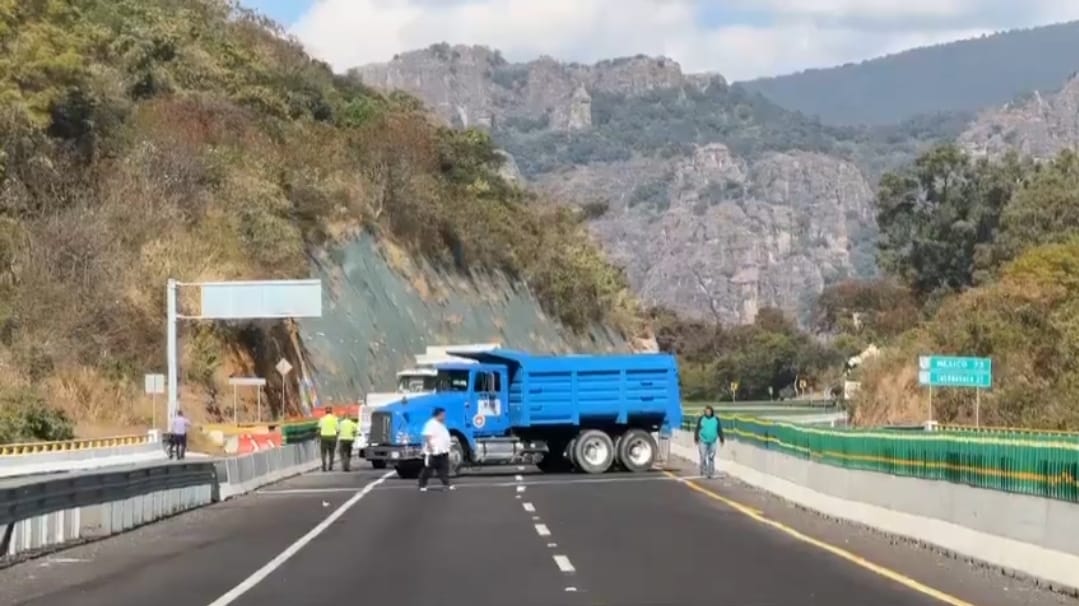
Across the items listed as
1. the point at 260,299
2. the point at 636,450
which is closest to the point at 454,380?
the point at 636,450

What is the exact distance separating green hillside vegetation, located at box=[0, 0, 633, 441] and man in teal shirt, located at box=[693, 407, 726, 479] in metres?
21.1

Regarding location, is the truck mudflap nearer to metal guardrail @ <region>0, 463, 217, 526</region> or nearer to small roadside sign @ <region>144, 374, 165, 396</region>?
metal guardrail @ <region>0, 463, 217, 526</region>

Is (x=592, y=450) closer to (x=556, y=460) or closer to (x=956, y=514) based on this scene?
(x=556, y=460)

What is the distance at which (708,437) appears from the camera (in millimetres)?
40219

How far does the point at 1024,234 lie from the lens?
311 ft

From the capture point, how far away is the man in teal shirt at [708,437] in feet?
132

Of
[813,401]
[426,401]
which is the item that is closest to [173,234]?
[426,401]

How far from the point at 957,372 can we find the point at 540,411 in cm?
1347

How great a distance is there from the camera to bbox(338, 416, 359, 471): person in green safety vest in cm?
4806

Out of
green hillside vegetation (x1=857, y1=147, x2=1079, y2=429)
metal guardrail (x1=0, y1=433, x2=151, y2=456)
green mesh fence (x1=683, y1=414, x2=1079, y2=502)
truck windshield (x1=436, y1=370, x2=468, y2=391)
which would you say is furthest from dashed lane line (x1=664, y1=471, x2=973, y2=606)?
green hillside vegetation (x1=857, y1=147, x2=1079, y2=429)

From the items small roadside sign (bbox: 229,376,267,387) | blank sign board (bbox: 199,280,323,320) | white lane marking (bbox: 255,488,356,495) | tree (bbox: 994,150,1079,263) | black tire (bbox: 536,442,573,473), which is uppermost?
tree (bbox: 994,150,1079,263)

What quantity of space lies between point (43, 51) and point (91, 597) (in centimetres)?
4887

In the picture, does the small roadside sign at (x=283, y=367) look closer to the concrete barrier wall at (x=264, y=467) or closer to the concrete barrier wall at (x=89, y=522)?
the concrete barrier wall at (x=264, y=467)

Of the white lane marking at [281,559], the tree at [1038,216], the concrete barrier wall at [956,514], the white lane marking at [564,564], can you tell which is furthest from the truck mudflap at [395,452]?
the tree at [1038,216]
